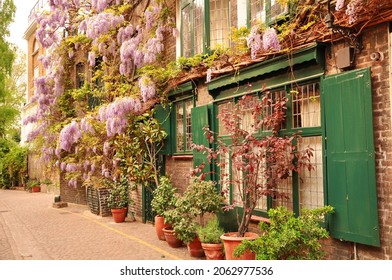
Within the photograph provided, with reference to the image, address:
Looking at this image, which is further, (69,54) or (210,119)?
(69,54)

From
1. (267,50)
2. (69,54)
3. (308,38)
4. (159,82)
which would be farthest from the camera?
(69,54)

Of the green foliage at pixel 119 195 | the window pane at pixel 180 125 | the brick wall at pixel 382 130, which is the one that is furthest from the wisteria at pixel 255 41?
the green foliage at pixel 119 195

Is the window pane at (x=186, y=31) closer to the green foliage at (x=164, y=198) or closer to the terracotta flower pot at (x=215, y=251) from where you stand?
the green foliage at (x=164, y=198)

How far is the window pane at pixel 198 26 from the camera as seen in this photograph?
1017 centimetres

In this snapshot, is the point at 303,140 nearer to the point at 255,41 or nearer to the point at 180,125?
the point at 255,41

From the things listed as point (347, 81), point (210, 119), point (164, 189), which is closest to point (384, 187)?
point (347, 81)

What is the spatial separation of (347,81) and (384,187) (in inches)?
59.0

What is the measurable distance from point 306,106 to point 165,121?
18.0 ft

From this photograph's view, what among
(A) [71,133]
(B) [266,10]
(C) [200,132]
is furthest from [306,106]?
(A) [71,133]

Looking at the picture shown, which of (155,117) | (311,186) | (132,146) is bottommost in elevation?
(311,186)

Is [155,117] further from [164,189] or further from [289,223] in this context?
[289,223]

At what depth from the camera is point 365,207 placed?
18.5 ft

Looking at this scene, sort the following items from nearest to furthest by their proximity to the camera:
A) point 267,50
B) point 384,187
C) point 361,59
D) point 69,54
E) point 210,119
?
point 384,187, point 361,59, point 267,50, point 210,119, point 69,54

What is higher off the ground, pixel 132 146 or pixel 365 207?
pixel 132 146
